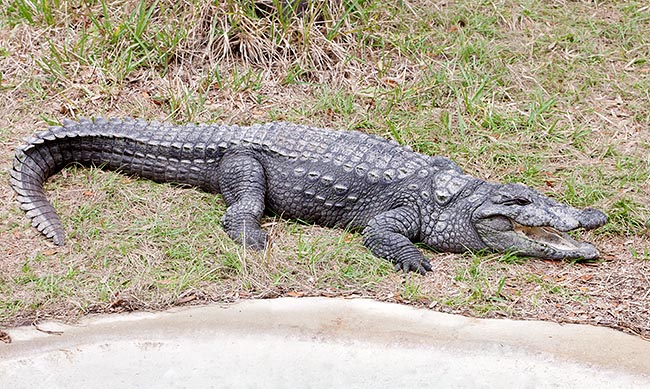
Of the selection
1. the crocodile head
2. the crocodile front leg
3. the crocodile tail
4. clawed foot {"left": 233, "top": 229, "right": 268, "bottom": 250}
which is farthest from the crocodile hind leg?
the crocodile head

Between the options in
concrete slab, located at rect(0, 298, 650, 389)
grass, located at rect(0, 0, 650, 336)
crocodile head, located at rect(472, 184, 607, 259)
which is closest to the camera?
concrete slab, located at rect(0, 298, 650, 389)

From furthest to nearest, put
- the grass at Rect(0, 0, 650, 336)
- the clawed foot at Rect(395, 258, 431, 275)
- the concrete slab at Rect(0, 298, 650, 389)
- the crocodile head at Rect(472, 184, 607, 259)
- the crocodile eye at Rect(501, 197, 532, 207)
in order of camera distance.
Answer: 1. the crocodile eye at Rect(501, 197, 532, 207)
2. the crocodile head at Rect(472, 184, 607, 259)
3. the clawed foot at Rect(395, 258, 431, 275)
4. the grass at Rect(0, 0, 650, 336)
5. the concrete slab at Rect(0, 298, 650, 389)

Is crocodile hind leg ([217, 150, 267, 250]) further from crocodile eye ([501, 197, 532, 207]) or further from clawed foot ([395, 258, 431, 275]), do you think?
crocodile eye ([501, 197, 532, 207])

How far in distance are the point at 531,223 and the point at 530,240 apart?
10cm

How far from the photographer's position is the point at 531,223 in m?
4.60

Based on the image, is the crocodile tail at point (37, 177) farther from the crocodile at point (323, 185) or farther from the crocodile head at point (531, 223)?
the crocodile head at point (531, 223)

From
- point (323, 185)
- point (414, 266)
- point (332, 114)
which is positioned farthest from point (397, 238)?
point (332, 114)

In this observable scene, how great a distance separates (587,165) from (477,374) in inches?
102

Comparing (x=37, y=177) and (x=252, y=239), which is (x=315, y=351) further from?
(x=37, y=177)

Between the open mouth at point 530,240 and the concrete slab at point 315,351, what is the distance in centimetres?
76

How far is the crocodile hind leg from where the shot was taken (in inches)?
187

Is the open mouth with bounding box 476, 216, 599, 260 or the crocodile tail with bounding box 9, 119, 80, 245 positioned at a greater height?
the crocodile tail with bounding box 9, 119, 80, 245

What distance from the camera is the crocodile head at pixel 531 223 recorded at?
4.56 meters

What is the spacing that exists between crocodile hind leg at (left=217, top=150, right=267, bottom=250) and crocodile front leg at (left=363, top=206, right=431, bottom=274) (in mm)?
648
